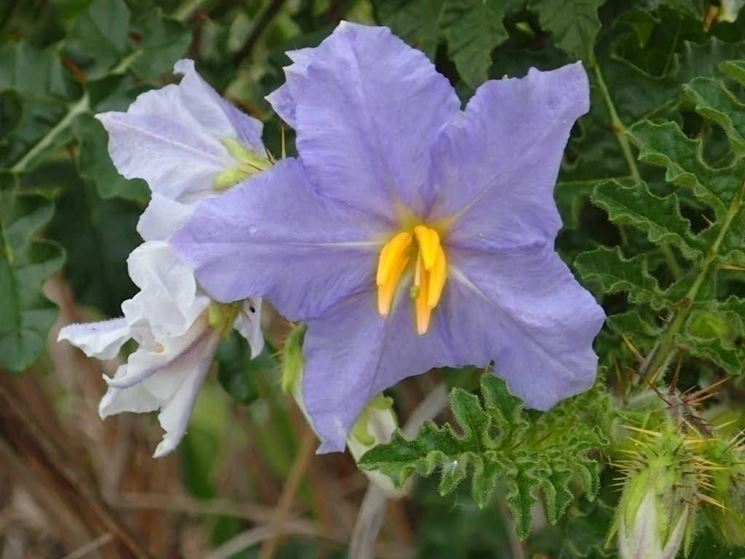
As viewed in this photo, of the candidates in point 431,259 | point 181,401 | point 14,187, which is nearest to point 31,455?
point 14,187

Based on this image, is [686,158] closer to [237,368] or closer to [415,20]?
[415,20]

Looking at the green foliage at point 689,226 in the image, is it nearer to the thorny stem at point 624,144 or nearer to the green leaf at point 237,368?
the thorny stem at point 624,144

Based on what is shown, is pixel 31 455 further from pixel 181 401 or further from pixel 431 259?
pixel 431 259

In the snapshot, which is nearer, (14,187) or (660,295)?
(660,295)

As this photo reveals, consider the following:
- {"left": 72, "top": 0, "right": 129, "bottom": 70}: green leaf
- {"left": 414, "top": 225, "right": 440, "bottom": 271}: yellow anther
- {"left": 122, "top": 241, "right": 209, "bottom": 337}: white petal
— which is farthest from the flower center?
{"left": 72, "top": 0, "right": 129, "bottom": 70}: green leaf

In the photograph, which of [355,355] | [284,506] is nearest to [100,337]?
[355,355]

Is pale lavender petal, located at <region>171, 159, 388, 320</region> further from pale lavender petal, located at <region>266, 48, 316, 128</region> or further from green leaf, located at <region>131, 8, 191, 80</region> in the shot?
green leaf, located at <region>131, 8, 191, 80</region>

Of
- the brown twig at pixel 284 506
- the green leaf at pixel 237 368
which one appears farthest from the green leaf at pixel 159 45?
the brown twig at pixel 284 506
